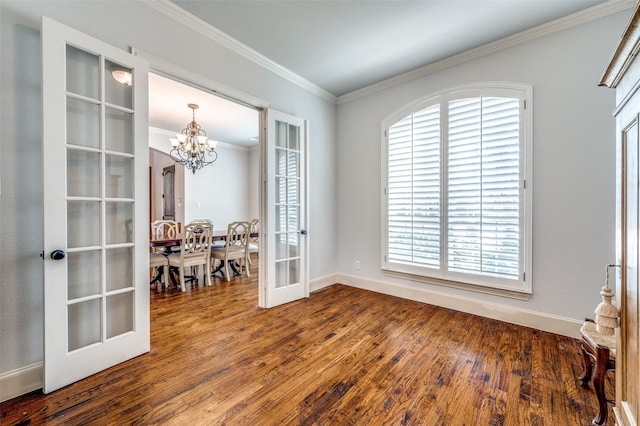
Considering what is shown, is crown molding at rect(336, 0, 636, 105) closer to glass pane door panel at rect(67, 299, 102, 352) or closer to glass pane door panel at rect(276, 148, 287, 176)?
glass pane door panel at rect(276, 148, 287, 176)

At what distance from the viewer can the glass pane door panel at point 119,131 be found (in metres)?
1.97

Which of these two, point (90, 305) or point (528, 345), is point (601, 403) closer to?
point (528, 345)

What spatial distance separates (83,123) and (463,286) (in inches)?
145

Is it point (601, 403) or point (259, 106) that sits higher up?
point (259, 106)

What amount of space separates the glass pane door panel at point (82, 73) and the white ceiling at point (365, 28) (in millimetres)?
868

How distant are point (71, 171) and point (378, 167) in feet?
10.3

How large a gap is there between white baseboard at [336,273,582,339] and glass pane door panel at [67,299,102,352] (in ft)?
9.69

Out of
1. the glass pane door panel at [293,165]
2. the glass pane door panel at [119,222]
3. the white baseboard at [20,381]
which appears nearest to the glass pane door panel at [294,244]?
the glass pane door panel at [293,165]

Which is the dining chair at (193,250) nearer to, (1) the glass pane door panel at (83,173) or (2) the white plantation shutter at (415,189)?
(1) the glass pane door panel at (83,173)

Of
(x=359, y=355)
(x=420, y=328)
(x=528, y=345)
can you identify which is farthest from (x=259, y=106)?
(x=528, y=345)

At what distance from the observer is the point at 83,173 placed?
6.07 feet

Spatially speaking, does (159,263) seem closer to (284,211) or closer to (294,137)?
(284,211)

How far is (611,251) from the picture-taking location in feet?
7.26

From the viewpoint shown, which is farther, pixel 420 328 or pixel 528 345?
pixel 420 328
